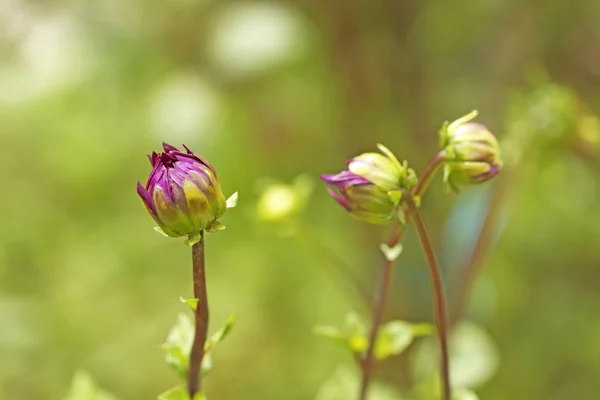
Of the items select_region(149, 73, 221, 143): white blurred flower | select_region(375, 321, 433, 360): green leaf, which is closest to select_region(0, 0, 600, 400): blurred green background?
select_region(149, 73, 221, 143): white blurred flower

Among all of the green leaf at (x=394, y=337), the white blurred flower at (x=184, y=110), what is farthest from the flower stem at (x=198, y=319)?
the white blurred flower at (x=184, y=110)

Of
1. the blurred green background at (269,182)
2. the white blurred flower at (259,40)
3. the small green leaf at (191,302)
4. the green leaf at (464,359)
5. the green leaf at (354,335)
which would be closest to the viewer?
the small green leaf at (191,302)

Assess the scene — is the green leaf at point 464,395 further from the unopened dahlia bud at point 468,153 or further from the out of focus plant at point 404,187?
the unopened dahlia bud at point 468,153

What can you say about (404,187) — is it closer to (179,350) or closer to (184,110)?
(179,350)

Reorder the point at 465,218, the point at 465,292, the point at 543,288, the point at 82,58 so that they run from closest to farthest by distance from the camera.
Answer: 1. the point at 465,292
2. the point at 465,218
3. the point at 82,58
4. the point at 543,288

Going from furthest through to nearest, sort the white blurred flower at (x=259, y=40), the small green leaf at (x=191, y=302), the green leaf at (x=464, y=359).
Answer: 1. the white blurred flower at (x=259, y=40)
2. the green leaf at (x=464, y=359)
3. the small green leaf at (x=191, y=302)

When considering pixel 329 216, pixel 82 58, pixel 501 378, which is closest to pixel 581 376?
pixel 501 378

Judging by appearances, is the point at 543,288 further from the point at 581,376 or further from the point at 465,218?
the point at 465,218

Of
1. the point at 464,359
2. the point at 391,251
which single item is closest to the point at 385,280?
the point at 391,251
